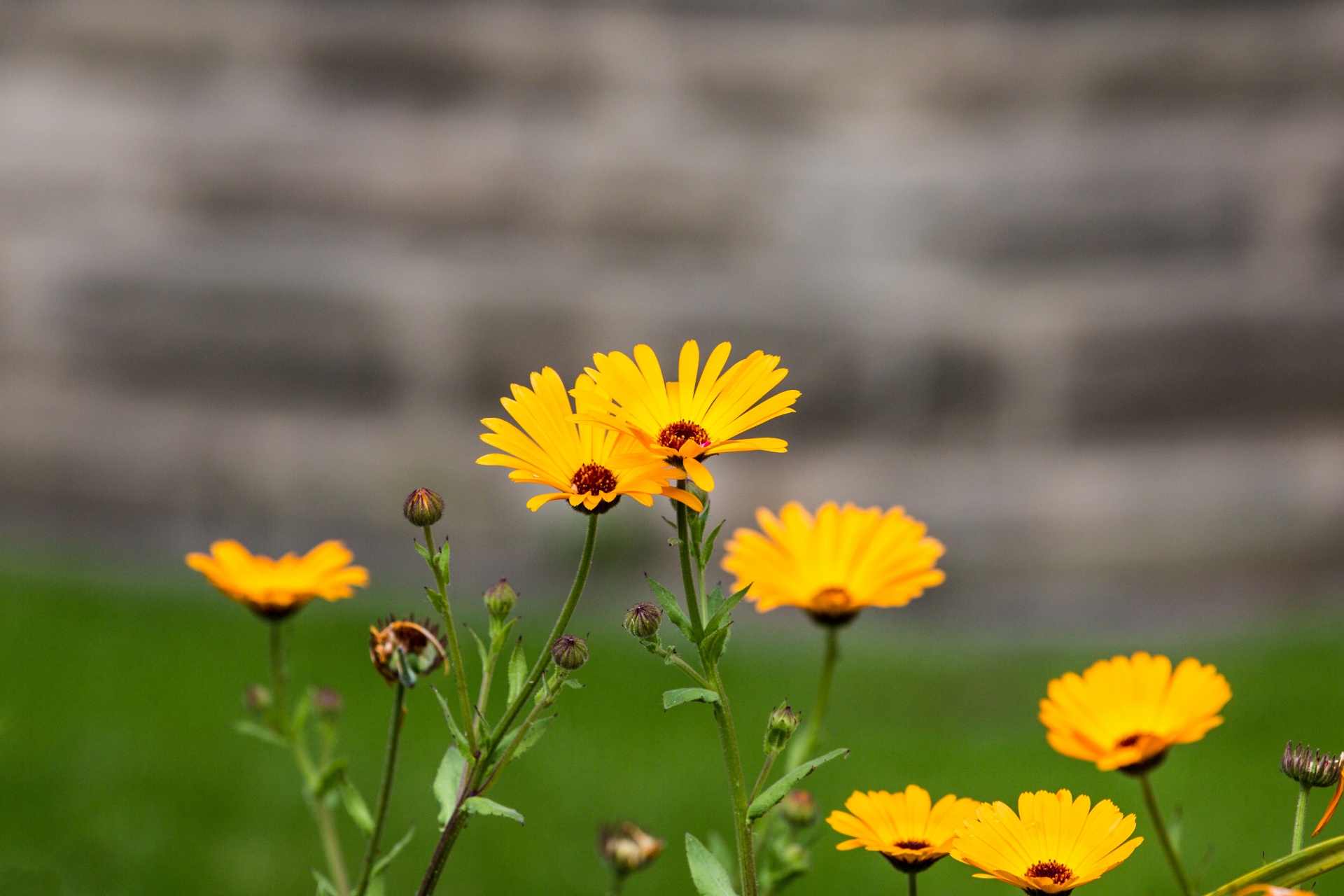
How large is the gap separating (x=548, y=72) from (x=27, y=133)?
1556mm

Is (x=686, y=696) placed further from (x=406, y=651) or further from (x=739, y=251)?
(x=739, y=251)

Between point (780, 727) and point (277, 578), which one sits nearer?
point (780, 727)

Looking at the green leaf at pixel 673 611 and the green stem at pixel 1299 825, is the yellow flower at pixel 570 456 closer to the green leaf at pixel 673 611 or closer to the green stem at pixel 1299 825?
the green leaf at pixel 673 611

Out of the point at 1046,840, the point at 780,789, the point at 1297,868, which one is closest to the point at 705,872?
the point at 780,789

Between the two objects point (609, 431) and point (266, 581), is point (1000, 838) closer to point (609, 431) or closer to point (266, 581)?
point (609, 431)

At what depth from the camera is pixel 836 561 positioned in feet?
2.45

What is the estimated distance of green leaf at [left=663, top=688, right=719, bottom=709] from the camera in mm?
579

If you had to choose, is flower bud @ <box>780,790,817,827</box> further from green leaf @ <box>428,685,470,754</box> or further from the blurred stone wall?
the blurred stone wall

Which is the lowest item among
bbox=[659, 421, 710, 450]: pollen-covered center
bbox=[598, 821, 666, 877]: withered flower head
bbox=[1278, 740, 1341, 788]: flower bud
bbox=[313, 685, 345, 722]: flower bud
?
bbox=[598, 821, 666, 877]: withered flower head

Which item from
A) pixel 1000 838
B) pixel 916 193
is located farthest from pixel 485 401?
pixel 1000 838

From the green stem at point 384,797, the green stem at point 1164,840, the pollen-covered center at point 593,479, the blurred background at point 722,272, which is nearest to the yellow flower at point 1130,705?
the green stem at point 1164,840

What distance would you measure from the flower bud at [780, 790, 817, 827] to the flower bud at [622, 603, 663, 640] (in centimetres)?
22

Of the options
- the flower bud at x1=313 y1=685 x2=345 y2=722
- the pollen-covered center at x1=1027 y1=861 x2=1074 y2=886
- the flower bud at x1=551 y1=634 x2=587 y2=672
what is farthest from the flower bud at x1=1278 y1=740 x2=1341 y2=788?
the flower bud at x1=313 y1=685 x2=345 y2=722

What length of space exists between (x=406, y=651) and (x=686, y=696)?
0.62 feet
